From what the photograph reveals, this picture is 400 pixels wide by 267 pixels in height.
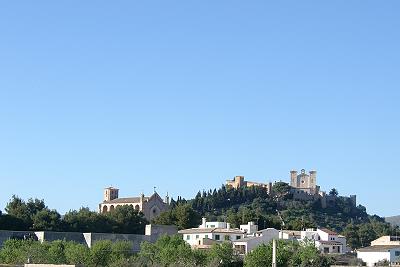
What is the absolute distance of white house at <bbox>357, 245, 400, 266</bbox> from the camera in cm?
6775

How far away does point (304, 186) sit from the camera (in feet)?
504

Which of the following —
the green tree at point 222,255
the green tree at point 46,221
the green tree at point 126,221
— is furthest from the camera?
the green tree at point 126,221

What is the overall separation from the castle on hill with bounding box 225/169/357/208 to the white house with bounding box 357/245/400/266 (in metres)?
72.2

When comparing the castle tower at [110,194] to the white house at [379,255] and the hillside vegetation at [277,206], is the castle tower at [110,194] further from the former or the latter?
the white house at [379,255]

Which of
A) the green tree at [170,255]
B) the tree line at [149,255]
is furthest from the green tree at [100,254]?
the green tree at [170,255]

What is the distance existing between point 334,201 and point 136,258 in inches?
3937

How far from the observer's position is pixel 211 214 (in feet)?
408

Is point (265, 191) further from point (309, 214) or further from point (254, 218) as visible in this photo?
point (254, 218)

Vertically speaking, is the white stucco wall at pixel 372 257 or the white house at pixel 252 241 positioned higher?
→ the white house at pixel 252 241

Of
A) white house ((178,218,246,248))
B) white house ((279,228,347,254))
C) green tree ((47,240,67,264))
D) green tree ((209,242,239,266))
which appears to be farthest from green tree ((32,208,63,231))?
white house ((279,228,347,254))

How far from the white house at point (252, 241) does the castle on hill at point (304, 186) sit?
227ft

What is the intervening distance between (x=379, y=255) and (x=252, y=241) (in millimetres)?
11556

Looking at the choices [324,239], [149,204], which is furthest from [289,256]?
[149,204]

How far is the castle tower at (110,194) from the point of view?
132500 mm
